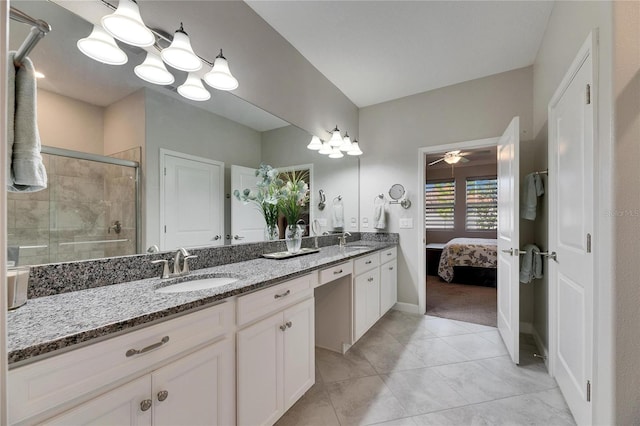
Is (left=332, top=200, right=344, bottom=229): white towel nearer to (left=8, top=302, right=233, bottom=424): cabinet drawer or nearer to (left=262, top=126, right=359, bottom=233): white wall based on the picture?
(left=262, top=126, right=359, bottom=233): white wall

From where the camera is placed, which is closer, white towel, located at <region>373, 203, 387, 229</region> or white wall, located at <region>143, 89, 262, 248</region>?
white wall, located at <region>143, 89, 262, 248</region>

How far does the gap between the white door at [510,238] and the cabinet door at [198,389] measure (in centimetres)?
218

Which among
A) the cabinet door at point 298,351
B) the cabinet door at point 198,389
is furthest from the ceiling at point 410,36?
the cabinet door at point 198,389

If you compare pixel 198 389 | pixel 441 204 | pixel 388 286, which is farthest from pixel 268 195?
pixel 441 204

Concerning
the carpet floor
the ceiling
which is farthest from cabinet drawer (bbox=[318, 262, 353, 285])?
the ceiling

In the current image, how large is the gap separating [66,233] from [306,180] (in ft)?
6.01

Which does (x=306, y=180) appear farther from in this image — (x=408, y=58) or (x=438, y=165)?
(x=438, y=165)

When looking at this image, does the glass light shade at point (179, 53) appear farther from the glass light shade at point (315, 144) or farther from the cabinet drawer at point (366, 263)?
the cabinet drawer at point (366, 263)

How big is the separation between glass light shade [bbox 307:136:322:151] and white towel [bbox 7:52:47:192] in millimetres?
2014

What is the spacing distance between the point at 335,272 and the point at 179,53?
1.67m

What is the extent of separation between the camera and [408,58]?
2551 millimetres

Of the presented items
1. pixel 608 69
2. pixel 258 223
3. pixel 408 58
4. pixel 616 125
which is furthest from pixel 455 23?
pixel 258 223

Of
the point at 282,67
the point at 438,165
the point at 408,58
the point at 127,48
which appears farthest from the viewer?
the point at 438,165

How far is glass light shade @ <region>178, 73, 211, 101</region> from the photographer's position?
5.14 feet
